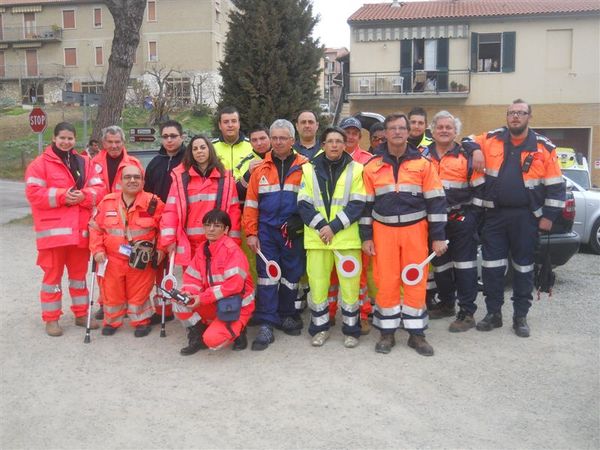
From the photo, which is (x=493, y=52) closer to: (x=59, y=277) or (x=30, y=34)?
(x=59, y=277)

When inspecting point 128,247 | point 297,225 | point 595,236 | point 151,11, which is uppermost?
point 151,11

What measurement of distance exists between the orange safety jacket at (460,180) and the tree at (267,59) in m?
5.86

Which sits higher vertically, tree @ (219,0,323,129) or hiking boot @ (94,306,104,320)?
tree @ (219,0,323,129)

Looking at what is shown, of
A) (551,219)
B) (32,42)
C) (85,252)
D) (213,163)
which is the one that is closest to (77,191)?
(85,252)

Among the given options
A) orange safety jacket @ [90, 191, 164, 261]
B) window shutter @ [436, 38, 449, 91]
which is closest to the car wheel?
orange safety jacket @ [90, 191, 164, 261]

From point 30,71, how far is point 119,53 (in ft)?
158

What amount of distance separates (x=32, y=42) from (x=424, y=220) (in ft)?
190

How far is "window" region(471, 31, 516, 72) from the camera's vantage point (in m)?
25.4

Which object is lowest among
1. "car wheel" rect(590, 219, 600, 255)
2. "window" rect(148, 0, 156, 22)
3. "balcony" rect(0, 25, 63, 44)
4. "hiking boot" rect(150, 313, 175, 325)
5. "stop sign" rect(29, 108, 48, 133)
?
"hiking boot" rect(150, 313, 175, 325)

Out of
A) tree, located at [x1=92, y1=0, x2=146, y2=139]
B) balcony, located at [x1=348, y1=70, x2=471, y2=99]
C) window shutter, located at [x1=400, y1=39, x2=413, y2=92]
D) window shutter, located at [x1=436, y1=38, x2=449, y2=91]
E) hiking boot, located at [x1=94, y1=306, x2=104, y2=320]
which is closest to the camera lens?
hiking boot, located at [x1=94, y1=306, x2=104, y2=320]

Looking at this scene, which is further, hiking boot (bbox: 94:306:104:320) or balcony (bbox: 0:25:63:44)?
balcony (bbox: 0:25:63:44)

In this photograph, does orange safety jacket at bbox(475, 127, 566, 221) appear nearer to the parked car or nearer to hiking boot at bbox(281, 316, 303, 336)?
hiking boot at bbox(281, 316, 303, 336)

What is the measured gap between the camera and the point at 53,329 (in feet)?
18.6

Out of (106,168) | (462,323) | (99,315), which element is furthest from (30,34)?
(462,323)
